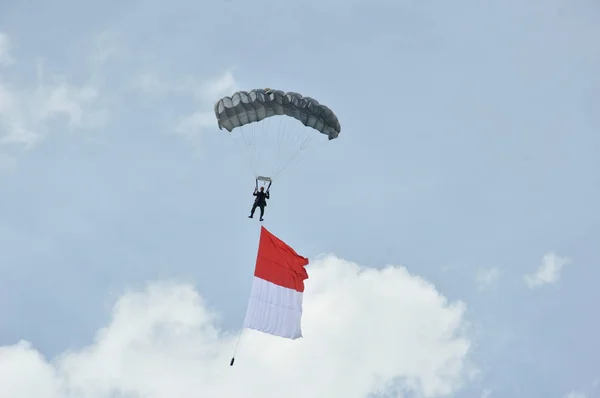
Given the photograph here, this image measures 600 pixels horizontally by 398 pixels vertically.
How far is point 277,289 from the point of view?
61438 millimetres

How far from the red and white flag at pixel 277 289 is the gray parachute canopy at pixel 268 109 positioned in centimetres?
446

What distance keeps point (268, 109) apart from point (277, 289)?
6.97 metres

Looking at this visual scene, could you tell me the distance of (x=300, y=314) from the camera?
6156 centimetres

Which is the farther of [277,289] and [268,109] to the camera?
[268,109]

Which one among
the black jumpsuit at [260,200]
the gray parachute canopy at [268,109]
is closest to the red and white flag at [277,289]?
the black jumpsuit at [260,200]

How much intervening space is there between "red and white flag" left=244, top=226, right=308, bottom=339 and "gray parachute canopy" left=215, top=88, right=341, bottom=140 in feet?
14.6

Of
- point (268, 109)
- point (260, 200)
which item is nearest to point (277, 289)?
point (260, 200)

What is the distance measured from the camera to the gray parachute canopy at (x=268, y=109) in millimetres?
61625

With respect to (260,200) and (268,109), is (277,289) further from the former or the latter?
(268,109)

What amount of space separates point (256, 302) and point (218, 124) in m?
7.24

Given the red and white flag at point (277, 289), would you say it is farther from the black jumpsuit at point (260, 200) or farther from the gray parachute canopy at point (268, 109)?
A: the gray parachute canopy at point (268, 109)

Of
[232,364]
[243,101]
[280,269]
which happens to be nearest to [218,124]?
[243,101]

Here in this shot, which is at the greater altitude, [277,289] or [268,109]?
[268,109]

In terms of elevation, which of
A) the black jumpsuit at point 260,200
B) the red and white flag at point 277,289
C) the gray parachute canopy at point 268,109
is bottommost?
the red and white flag at point 277,289
